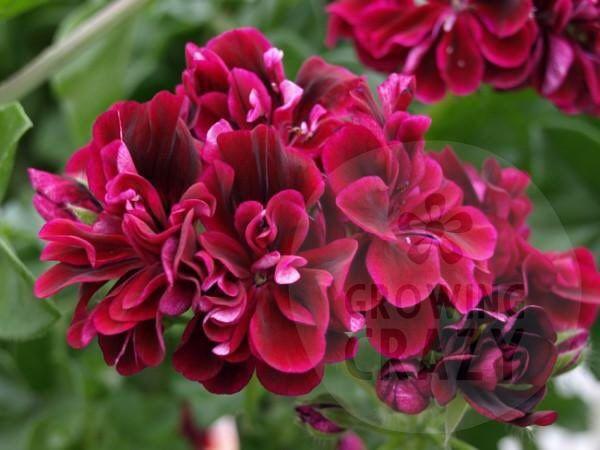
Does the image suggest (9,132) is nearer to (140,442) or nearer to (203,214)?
(203,214)

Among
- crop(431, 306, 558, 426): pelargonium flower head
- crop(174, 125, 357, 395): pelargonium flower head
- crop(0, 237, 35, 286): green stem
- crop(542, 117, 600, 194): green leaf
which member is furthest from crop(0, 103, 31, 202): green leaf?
crop(542, 117, 600, 194): green leaf

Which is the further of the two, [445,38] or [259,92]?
[445,38]

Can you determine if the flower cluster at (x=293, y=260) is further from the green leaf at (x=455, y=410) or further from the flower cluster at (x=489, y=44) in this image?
the flower cluster at (x=489, y=44)

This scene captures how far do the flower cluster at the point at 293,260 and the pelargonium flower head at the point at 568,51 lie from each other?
0.17 meters

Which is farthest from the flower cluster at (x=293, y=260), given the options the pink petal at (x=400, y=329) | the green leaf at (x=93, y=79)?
the green leaf at (x=93, y=79)

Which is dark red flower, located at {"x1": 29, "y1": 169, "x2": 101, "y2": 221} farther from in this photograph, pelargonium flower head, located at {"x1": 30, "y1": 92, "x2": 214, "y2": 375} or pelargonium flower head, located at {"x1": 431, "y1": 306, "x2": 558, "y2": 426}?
pelargonium flower head, located at {"x1": 431, "y1": 306, "x2": 558, "y2": 426}

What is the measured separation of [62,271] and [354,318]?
0.13 meters

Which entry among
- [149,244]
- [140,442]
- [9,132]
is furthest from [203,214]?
[140,442]

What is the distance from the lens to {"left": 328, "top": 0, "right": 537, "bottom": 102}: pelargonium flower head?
543 millimetres

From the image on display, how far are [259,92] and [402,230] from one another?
0.10 meters

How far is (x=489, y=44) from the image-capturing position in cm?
55

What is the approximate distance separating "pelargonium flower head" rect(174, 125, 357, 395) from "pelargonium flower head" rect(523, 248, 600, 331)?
11 centimetres

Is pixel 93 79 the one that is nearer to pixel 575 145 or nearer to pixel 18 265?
pixel 18 265

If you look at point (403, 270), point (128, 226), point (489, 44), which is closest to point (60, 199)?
point (128, 226)
